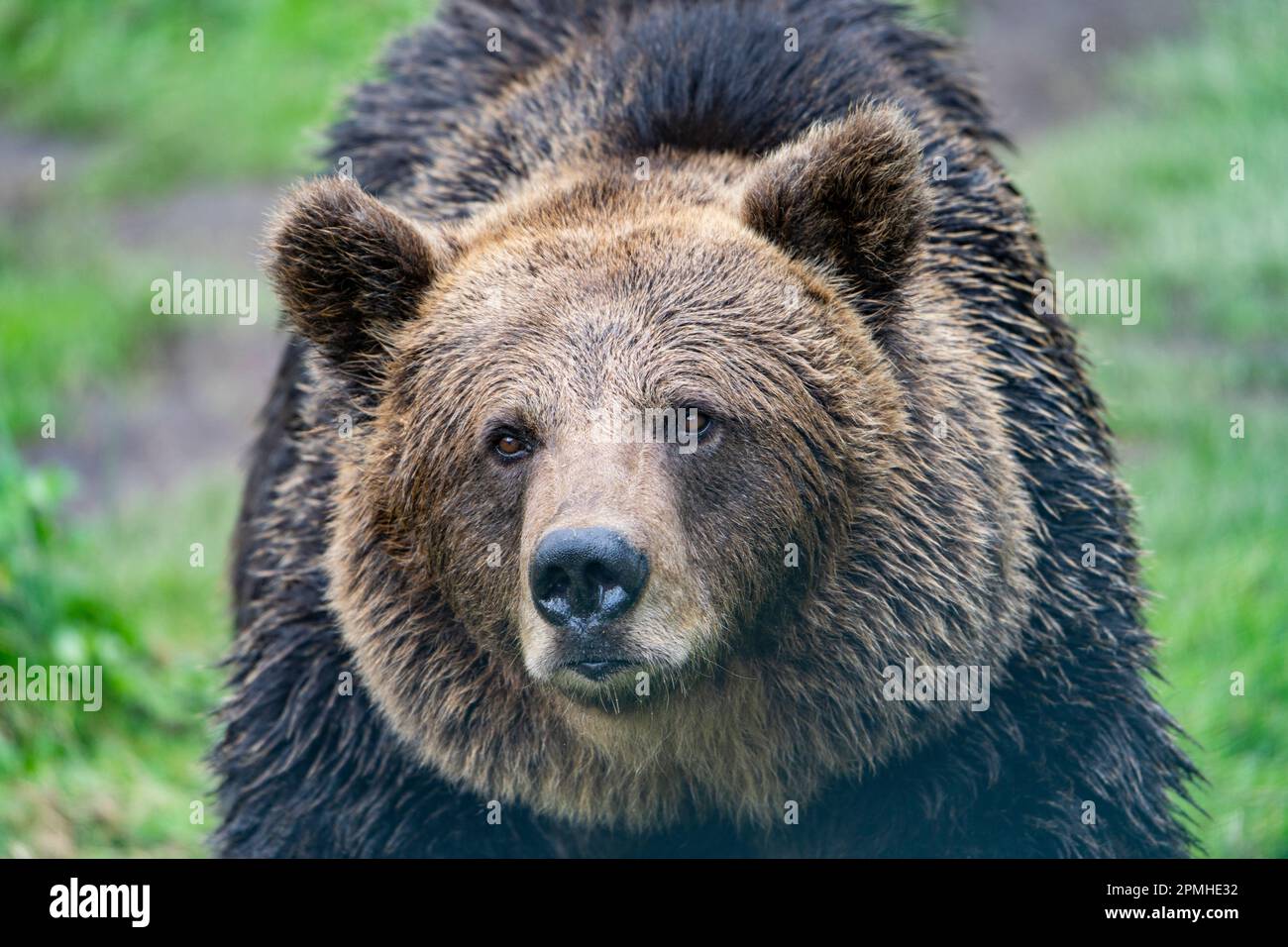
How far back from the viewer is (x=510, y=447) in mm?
4762

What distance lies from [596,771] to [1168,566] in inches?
179

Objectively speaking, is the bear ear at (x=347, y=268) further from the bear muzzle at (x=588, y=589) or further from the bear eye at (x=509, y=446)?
the bear muzzle at (x=588, y=589)

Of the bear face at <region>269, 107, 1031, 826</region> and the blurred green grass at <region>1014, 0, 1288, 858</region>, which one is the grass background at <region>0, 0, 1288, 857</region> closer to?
the blurred green grass at <region>1014, 0, 1288, 858</region>

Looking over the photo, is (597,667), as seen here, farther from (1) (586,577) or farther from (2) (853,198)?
(2) (853,198)

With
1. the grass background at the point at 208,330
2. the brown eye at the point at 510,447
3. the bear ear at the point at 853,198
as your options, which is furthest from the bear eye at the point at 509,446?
the grass background at the point at 208,330

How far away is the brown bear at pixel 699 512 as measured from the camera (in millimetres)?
4699

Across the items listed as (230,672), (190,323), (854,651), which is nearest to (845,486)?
(854,651)

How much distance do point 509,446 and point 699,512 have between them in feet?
1.87

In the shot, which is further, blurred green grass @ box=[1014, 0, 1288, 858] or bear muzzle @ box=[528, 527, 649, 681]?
blurred green grass @ box=[1014, 0, 1288, 858]

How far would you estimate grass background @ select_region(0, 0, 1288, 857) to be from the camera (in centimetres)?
720

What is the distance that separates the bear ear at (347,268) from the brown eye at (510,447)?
2.09ft

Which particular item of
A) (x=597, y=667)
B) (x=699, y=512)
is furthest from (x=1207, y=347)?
(x=597, y=667)

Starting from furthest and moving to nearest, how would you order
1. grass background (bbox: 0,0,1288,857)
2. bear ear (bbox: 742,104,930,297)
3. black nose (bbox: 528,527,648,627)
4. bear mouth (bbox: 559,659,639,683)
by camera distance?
grass background (bbox: 0,0,1288,857)
bear ear (bbox: 742,104,930,297)
bear mouth (bbox: 559,659,639,683)
black nose (bbox: 528,527,648,627)

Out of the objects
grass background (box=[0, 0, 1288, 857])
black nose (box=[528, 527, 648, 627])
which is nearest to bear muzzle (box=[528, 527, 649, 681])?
black nose (box=[528, 527, 648, 627])
